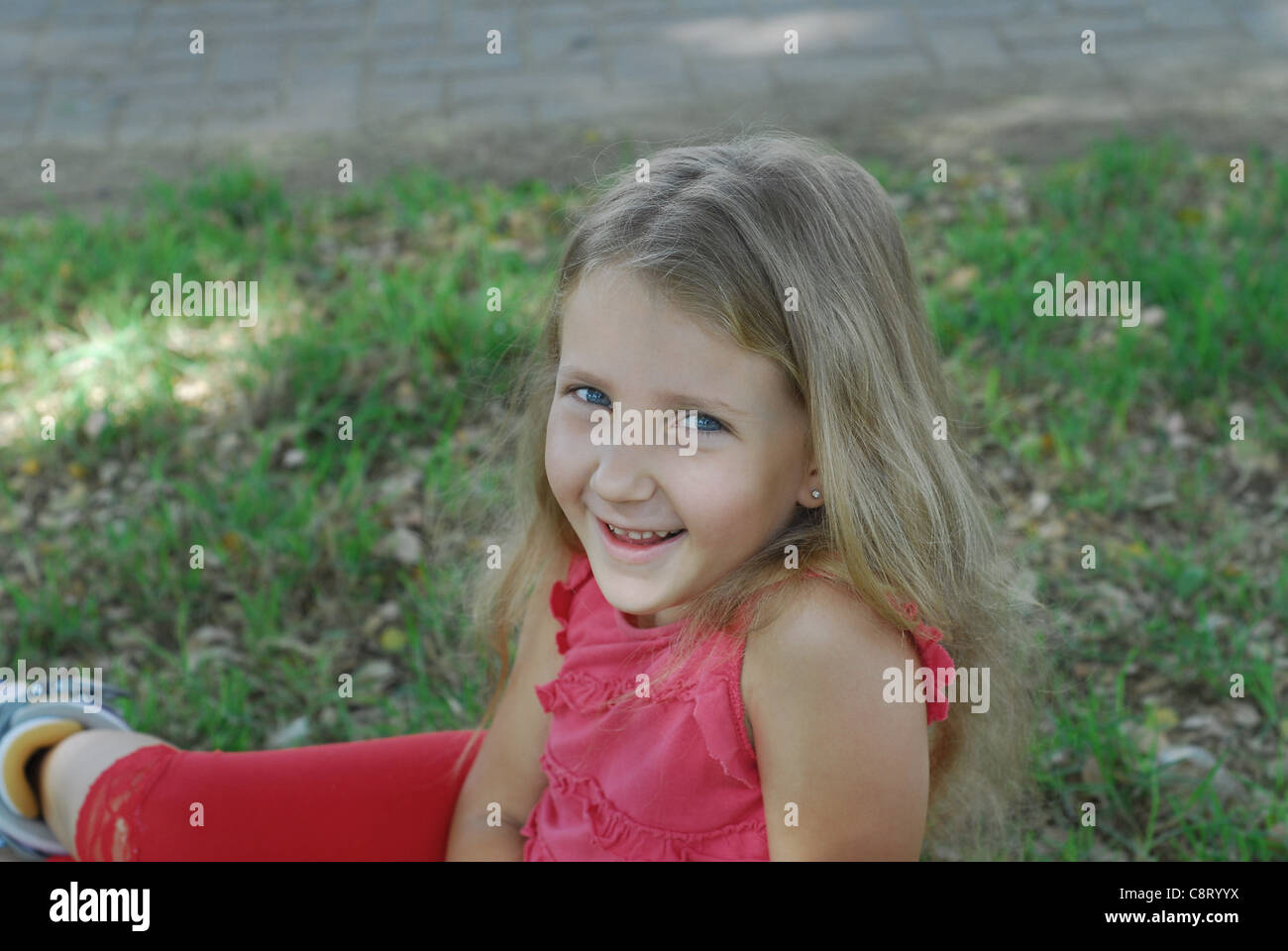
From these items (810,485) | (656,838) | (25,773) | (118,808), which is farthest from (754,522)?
A: (25,773)

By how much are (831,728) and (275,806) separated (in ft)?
3.20

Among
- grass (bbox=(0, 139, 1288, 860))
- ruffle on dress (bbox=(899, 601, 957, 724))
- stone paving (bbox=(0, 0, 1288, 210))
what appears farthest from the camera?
stone paving (bbox=(0, 0, 1288, 210))

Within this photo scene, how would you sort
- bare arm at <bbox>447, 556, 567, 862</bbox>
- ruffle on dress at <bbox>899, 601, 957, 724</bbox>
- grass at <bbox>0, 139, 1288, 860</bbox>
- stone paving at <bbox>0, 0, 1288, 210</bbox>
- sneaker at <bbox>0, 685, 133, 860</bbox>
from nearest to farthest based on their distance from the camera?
1. ruffle on dress at <bbox>899, 601, 957, 724</bbox>
2. bare arm at <bbox>447, 556, 567, 862</bbox>
3. sneaker at <bbox>0, 685, 133, 860</bbox>
4. grass at <bbox>0, 139, 1288, 860</bbox>
5. stone paving at <bbox>0, 0, 1288, 210</bbox>

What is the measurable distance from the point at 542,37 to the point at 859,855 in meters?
4.46

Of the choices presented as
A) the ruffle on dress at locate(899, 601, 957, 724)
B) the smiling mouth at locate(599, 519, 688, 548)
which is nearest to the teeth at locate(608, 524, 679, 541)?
the smiling mouth at locate(599, 519, 688, 548)

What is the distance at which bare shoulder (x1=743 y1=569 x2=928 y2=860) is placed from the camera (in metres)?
1.61

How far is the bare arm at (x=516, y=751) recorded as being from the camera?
80.9 inches

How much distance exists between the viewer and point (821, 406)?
162 centimetres

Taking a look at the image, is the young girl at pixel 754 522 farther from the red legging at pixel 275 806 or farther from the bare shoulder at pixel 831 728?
the red legging at pixel 275 806

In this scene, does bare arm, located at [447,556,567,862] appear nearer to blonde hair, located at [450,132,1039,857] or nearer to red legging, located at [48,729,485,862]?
red legging, located at [48,729,485,862]

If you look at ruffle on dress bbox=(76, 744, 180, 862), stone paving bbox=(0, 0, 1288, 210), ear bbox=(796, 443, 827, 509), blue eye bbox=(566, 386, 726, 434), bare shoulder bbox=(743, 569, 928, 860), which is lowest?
ruffle on dress bbox=(76, 744, 180, 862)

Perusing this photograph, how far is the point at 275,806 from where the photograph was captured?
7.10 feet

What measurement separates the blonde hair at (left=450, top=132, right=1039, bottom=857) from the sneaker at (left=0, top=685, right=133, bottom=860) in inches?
46.4

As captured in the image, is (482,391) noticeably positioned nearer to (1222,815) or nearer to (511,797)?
(511,797)
